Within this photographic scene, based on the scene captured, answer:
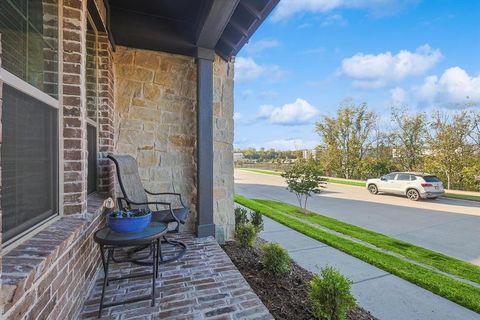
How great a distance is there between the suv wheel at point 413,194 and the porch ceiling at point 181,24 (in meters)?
9.21

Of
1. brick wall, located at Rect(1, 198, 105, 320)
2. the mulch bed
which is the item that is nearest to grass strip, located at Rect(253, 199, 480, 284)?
the mulch bed

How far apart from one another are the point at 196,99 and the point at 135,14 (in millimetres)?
1295

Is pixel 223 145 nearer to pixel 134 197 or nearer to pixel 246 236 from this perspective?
pixel 246 236

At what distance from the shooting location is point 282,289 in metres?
2.49

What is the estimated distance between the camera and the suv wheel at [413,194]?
30.5 ft

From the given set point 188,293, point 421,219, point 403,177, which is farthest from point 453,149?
point 188,293

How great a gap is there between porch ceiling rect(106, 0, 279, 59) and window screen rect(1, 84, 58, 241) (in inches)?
74.8

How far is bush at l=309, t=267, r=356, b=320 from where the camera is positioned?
191cm

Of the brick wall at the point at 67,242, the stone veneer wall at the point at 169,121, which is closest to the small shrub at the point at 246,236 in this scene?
the stone veneer wall at the point at 169,121

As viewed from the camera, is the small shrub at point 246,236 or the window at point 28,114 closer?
the window at point 28,114

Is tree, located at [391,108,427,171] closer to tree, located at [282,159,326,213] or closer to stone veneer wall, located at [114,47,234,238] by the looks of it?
tree, located at [282,159,326,213]

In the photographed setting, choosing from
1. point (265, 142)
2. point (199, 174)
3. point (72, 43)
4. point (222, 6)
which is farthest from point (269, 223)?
point (265, 142)

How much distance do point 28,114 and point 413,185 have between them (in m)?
11.1

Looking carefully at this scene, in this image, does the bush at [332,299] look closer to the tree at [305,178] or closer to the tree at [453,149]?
the tree at [305,178]
